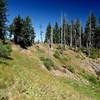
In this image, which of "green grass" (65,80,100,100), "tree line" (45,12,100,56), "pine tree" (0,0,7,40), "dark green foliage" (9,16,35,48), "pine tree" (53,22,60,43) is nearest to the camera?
"green grass" (65,80,100,100)

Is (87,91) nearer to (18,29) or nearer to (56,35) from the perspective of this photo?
(18,29)

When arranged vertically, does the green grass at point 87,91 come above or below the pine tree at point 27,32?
below

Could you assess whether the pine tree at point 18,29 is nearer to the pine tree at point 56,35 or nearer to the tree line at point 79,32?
the tree line at point 79,32

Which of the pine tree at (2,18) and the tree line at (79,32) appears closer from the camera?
the pine tree at (2,18)

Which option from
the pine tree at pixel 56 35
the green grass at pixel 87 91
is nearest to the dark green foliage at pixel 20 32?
the green grass at pixel 87 91

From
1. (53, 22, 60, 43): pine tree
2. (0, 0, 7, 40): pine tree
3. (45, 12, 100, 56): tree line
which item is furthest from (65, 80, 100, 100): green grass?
(53, 22, 60, 43): pine tree

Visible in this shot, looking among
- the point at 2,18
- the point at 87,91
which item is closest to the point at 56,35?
the point at 2,18

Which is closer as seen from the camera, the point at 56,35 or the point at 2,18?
the point at 2,18

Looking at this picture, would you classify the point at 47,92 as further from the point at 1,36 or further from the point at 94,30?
the point at 94,30

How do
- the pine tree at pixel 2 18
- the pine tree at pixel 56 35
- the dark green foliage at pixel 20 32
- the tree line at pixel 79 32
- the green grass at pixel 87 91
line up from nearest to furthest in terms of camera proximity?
the green grass at pixel 87 91 → the pine tree at pixel 2 18 → the dark green foliage at pixel 20 32 → the tree line at pixel 79 32 → the pine tree at pixel 56 35

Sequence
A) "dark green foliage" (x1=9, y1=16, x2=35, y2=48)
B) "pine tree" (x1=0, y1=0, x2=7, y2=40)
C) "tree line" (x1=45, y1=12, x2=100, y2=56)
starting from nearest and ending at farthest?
"pine tree" (x1=0, y1=0, x2=7, y2=40)
"dark green foliage" (x1=9, y1=16, x2=35, y2=48)
"tree line" (x1=45, y1=12, x2=100, y2=56)

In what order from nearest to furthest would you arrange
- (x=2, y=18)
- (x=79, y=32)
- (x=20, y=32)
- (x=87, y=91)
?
(x=87, y=91) < (x=2, y=18) < (x=20, y=32) < (x=79, y=32)

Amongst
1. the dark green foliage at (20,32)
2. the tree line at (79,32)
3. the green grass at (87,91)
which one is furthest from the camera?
the tree line at (79,32)

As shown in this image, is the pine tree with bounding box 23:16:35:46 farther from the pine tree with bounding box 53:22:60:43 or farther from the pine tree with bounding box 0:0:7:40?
the pine tree with bounding box 53:22:60:43
